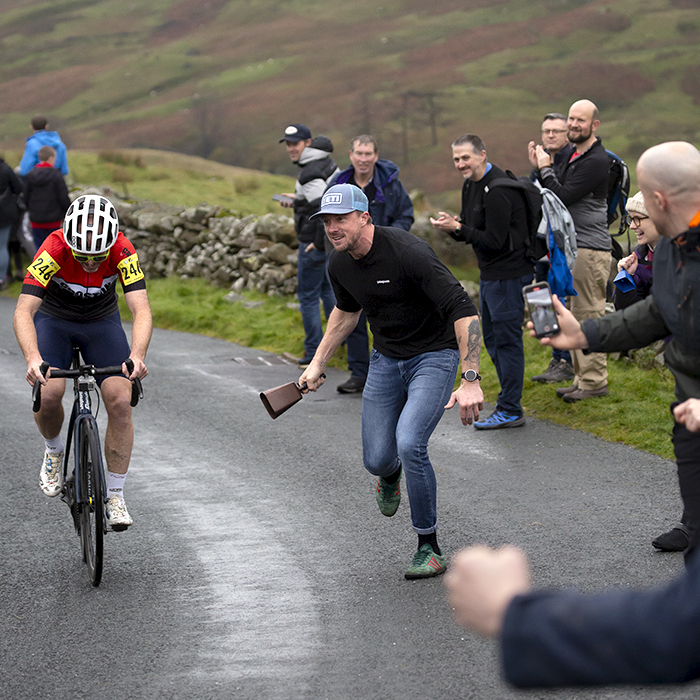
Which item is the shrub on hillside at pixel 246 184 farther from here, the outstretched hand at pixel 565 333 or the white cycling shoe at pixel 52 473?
the outstretched hand at pixel 565 333

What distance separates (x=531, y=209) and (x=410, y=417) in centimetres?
365

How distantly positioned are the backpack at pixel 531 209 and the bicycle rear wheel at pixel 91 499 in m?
4.29

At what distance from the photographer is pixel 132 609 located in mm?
5262

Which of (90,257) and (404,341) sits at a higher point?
(90,257)

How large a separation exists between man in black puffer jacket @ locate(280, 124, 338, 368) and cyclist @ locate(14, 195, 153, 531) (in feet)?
17.1

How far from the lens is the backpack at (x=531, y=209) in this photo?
27.5ft

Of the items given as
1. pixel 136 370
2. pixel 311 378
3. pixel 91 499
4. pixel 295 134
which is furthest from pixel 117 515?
pixel 295 134

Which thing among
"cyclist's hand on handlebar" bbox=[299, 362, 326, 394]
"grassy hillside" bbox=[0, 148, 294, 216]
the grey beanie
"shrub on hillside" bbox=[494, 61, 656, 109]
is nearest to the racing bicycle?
"cyclist's hand on handlebar" bbox=[299, 362, 326, 394]

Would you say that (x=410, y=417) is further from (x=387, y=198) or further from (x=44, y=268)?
(x=387, y=198)

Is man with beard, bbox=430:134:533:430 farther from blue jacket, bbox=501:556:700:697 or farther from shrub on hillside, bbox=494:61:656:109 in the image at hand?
shrub on hillside, bbox=494:61:656:109

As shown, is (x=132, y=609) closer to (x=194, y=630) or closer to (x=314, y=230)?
(x=194, y=630)

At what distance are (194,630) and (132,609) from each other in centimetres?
48

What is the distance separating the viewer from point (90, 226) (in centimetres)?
567

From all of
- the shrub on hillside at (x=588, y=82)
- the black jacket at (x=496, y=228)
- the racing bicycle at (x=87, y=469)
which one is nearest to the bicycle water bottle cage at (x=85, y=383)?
the racing bicycle at (x=87, y=469)
